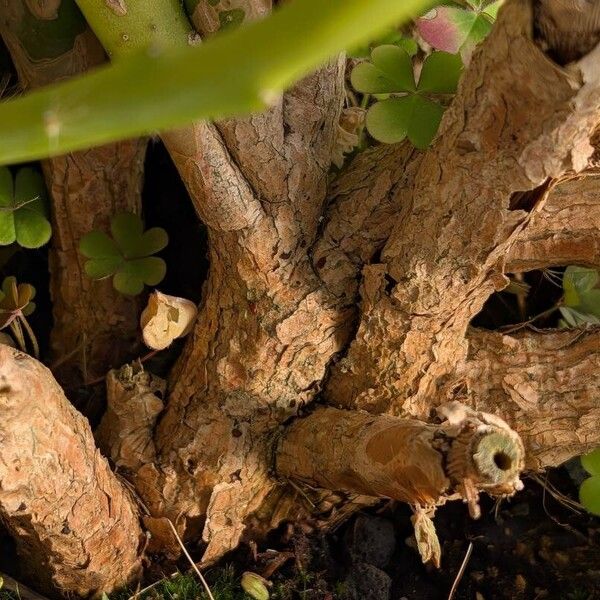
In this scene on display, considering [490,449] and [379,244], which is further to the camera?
[379,244]

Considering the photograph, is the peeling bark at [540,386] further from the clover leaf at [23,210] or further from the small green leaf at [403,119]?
the clover leaf at [23,210]

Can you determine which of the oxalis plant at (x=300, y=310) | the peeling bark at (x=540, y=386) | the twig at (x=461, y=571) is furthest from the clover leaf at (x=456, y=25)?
the twig at (x=461, y=571)

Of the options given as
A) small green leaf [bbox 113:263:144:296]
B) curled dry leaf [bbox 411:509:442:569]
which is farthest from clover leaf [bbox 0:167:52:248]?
curled dry leaf [bbox 411:509:442:569]

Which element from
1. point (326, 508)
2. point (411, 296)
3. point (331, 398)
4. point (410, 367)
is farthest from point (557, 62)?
point (326, 508)

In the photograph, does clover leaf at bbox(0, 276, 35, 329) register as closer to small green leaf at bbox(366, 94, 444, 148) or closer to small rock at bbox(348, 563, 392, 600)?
small green leaf at bbox(366, 94, 444, 148)

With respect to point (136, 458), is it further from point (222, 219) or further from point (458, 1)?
point (458, 1)

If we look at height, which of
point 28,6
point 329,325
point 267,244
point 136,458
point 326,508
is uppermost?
point 28,6

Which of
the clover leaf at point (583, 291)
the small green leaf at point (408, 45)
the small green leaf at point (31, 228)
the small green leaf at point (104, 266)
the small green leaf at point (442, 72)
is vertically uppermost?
the small green leaf at point (442, 72)
